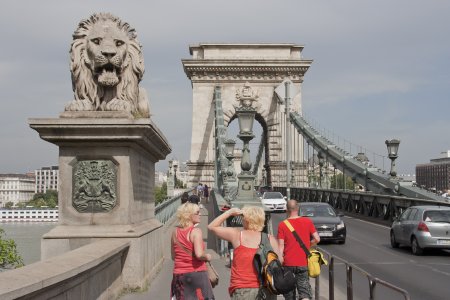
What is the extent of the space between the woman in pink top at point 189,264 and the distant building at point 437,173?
16522 centimetres

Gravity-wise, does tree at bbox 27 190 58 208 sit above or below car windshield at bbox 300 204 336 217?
below

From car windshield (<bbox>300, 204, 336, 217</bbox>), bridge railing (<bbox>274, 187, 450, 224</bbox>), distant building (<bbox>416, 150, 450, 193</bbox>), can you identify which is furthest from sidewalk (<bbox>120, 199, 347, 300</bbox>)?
distant building (<bbox>416, 150, 450, 193</bbox>)

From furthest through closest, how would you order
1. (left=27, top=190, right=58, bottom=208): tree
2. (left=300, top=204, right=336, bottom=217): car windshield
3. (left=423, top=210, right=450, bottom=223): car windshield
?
(left=27, top=190, right=58, bottom=208): tree < (left=300, top=204, right=336, bottom=217): car windshield < (left=423, top=210, right=450, bottom=223): car windshield

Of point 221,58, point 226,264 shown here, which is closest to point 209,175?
point 221,58

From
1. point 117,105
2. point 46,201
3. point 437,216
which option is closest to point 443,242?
point 437,216

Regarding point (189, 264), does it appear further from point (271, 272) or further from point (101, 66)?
point (101, 66)

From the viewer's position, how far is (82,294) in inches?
209

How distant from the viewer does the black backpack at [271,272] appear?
514 centimetres

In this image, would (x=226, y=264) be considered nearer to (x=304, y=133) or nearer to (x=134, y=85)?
(x=134, y=85)

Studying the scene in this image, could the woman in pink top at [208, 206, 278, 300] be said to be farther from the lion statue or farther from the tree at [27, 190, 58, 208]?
the tree at [27, 190, 58, 208]

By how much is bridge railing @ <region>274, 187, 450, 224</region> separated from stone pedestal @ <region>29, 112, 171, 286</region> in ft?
50.3

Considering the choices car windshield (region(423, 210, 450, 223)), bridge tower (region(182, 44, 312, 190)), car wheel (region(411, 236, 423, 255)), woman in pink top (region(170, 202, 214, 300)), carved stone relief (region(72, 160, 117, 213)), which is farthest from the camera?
bridge tower (region(182, 44, 312, 190))

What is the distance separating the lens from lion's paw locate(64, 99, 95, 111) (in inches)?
292

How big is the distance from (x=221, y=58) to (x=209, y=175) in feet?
35.5
